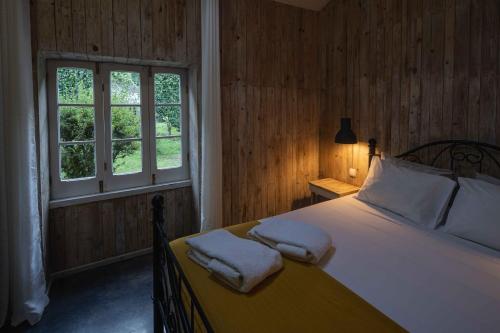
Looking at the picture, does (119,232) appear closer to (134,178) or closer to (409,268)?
(134,178)

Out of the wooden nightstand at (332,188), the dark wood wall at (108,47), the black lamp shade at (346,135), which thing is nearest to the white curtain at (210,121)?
the dark wood wall at (108,47)

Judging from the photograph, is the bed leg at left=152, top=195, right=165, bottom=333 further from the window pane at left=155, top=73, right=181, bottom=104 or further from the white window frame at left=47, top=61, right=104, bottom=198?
the window pane at left=155, top=73, right=181, bottom=104

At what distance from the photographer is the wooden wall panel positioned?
242cm

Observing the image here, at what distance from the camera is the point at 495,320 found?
1.10 meters

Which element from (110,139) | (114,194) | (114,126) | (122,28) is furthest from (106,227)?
(122,28)

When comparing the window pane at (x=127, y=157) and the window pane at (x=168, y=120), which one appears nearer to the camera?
the window pane at (x=127, y=157)

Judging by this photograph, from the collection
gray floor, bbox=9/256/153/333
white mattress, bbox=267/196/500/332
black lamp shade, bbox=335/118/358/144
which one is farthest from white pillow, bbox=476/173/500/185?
gray floor, bbox=9/256/153/333

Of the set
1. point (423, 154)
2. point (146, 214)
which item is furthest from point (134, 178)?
point (423, 154)

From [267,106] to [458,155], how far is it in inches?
68.4

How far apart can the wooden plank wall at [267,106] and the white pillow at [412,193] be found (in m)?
1.14

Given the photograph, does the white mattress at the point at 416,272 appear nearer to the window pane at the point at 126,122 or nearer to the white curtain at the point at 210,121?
the white curtain at the point at 210,121

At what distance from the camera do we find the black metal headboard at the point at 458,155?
200 cm

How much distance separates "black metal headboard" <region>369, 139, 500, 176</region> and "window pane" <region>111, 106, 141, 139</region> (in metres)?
2.38

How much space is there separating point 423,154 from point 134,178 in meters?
2.54
